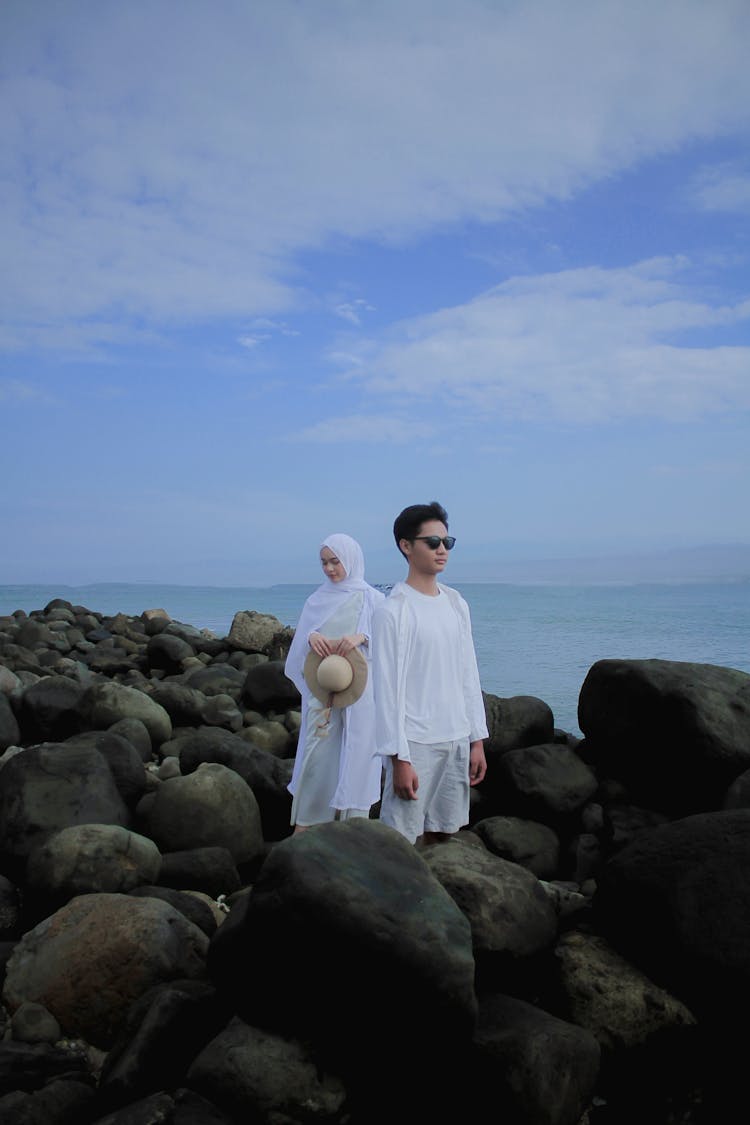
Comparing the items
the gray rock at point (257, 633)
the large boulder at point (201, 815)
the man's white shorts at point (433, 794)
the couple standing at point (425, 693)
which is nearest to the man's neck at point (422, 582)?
the couple standing at point (425, 693)

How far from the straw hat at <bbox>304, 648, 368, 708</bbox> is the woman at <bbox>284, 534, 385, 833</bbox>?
59 millimetres

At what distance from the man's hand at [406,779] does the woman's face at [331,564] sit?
183cm

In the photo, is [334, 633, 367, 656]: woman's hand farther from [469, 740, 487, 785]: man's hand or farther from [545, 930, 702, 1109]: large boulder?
[545, 930, 702, 1109]: large boulder

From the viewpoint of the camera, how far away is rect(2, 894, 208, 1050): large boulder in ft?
13.1

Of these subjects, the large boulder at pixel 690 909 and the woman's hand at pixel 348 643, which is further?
the woman's hand at pixel 348 643

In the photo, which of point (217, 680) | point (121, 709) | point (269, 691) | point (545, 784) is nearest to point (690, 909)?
point (545, 784)

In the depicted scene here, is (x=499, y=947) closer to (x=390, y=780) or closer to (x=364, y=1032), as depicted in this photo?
(x=364, y=1032)

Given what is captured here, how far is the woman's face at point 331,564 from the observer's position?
6410 millimetres

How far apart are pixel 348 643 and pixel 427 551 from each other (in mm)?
1249

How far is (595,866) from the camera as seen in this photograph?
7430mm

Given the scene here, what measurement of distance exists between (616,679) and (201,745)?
3576mm

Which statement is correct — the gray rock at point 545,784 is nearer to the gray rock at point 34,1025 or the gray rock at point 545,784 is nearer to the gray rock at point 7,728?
the gray rock at point 7,728

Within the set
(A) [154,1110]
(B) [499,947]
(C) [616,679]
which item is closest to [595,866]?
(C) [616,679]

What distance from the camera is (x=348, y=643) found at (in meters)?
6.12
